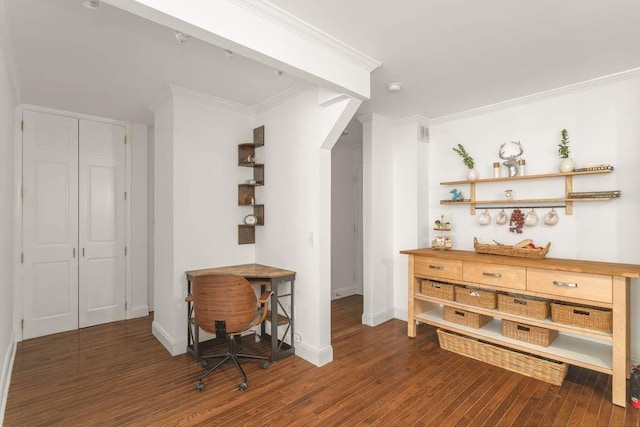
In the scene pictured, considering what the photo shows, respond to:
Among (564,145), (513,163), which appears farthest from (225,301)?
(564,145)

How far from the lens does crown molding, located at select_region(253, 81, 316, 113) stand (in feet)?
10.2

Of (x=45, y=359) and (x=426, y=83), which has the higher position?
(x=426, y=83)

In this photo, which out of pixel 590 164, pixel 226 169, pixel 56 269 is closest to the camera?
pixel 590 164

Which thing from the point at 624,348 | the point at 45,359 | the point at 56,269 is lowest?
the point at 45,359

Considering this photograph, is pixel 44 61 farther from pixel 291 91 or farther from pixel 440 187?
pixel 440 187

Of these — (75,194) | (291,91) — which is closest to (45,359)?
(75,194)

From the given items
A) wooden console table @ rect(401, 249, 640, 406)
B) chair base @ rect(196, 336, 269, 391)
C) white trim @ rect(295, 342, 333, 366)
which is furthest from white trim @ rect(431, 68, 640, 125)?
chair base @ rect(196, 336, 269, 391)

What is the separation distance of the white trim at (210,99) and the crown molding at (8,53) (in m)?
1.12

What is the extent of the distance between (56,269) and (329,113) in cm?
365

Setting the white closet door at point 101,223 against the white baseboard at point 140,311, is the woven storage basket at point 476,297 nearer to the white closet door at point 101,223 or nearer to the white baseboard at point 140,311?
the white baseboard at point 140,311

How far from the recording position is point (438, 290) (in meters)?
3.50

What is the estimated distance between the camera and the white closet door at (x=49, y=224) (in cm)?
373

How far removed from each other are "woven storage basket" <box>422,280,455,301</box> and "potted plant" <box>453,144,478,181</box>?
1.25 m

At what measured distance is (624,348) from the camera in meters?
2.39
